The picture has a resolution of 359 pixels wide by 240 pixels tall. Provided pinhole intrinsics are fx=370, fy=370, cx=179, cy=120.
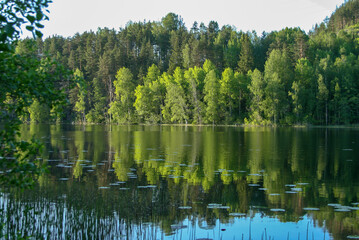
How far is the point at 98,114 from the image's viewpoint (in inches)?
4742

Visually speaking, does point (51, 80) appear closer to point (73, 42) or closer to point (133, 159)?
point (133, 159)

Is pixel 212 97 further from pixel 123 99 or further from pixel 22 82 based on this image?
pixel 22 82

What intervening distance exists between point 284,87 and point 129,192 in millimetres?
83616

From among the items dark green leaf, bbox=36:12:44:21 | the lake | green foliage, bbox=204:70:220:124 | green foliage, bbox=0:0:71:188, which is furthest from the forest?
dark green leaf, bbox=36:12:44:21

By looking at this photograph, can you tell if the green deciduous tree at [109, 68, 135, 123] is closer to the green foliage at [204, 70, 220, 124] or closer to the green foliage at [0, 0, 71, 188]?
the green foliage at [204, 70, 220, 124]

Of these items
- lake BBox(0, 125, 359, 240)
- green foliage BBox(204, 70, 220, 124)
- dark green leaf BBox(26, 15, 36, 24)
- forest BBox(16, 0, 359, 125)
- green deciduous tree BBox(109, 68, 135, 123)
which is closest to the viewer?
dark green leaf BBox(26, 15, 36, 24)

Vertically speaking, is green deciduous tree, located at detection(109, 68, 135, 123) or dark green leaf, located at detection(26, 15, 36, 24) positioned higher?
green deciduous tree, located at detection(109, 68, 135, 123)

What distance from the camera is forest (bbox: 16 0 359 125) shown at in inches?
3644

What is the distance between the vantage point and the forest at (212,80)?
304 feet

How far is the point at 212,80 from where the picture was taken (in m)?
98.5

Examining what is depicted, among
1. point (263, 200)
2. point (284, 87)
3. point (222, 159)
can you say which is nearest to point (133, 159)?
point (222, 159)

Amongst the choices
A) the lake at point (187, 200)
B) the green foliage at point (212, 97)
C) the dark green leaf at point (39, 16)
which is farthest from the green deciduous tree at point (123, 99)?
the dark green leaf at point (39, 16)

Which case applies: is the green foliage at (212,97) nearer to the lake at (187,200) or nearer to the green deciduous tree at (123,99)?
the green deciduous tree at (123,99)

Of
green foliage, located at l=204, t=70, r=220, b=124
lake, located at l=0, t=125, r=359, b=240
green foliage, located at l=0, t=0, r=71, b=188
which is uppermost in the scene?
green foliage, located at l=204, t=70, r=220, b=124
